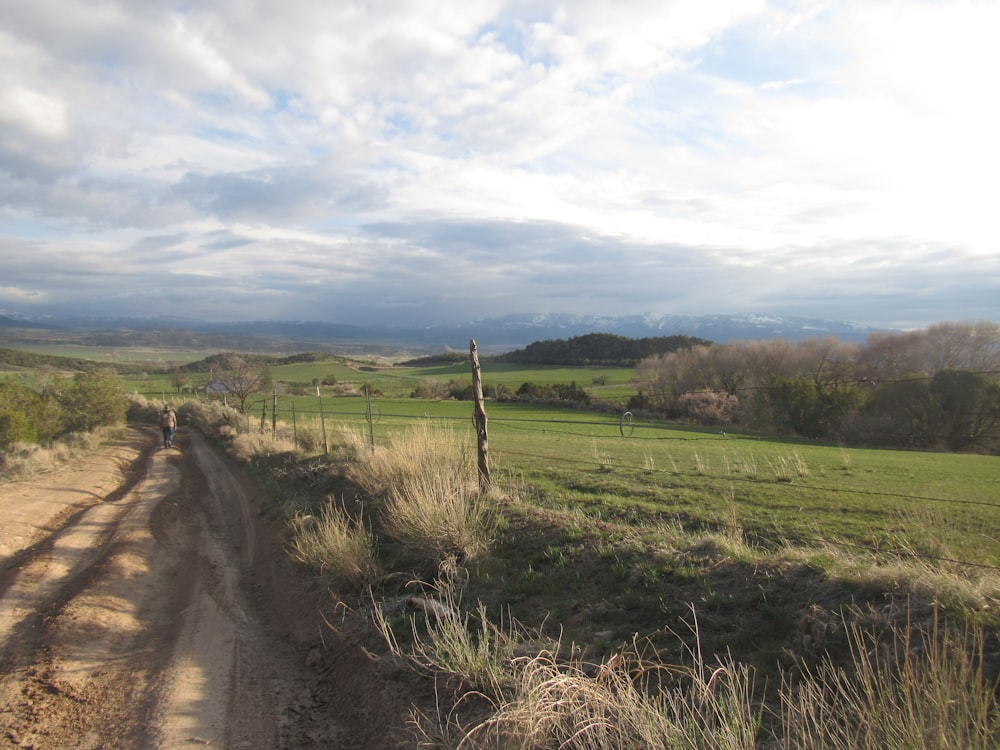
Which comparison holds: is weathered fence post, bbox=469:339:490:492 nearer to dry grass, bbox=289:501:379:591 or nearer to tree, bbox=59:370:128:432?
dry grass, bbox=289:501:379:591

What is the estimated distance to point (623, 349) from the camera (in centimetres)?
10844

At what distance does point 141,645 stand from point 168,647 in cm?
37

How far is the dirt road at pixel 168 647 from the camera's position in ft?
15.9

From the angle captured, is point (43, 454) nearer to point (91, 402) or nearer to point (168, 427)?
point (168, 427)

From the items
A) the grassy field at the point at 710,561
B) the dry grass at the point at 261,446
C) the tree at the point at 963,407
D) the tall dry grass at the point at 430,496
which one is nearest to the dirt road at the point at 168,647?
the grassy field at the point at 710,561

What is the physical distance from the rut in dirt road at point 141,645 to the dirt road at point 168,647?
0.06ft

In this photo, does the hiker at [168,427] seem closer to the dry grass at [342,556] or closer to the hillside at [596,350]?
the dry grass at [342,556]

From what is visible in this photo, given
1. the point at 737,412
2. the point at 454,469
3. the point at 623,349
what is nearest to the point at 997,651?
the point at 454,469

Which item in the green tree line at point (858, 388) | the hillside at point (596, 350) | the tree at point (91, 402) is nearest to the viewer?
the tree at point (91, 402)

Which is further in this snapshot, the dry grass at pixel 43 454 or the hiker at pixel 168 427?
the hiker at pixel 168 427

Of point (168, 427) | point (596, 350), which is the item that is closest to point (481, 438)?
point (168, 427)

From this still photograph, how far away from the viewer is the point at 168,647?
6.42 meters

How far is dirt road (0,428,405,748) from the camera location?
4.84m

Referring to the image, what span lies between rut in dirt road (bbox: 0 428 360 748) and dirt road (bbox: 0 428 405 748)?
17mm
